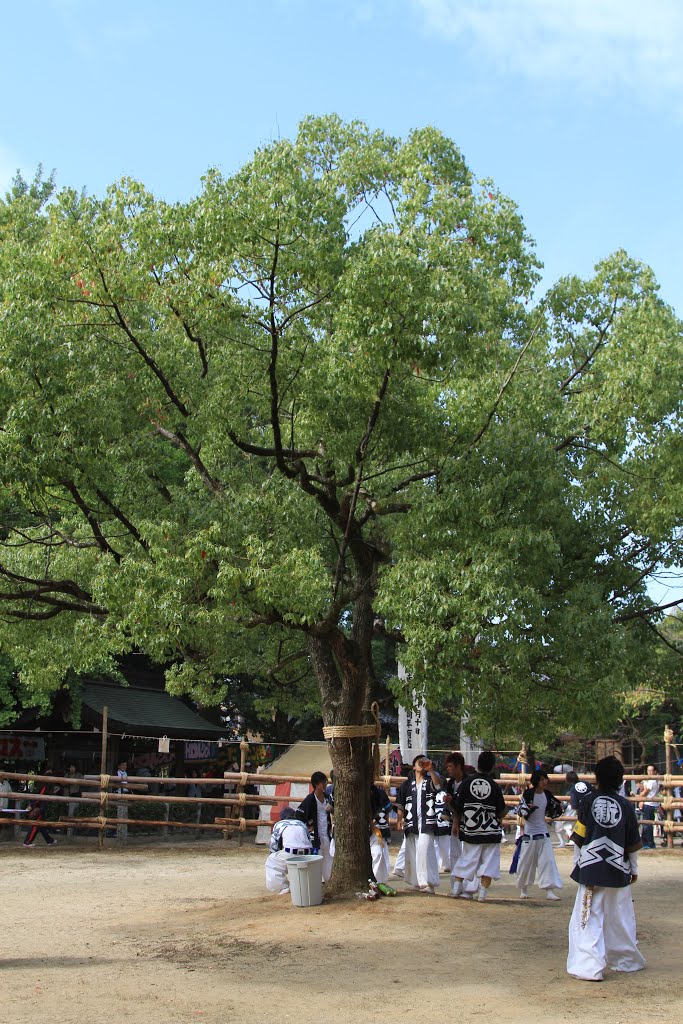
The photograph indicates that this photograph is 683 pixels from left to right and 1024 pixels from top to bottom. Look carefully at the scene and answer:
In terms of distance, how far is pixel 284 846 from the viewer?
10.3m

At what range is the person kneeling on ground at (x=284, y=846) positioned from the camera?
33.6ft

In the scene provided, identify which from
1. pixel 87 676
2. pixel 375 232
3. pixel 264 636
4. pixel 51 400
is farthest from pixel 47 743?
pixel 375 232

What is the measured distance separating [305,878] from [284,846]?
1.49ft

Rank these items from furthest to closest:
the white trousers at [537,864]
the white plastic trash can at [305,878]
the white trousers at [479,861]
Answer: the white trousers at [537,864] < the white trousers at [479,861] < the white plastic trash can at [305,878]

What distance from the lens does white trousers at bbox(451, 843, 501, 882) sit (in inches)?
429

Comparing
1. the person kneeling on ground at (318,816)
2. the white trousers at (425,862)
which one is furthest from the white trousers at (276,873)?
the white trousers at (425,862)

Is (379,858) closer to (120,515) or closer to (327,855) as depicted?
(327,855)

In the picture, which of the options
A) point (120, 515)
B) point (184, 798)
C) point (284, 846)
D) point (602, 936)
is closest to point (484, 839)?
point (284, 846)

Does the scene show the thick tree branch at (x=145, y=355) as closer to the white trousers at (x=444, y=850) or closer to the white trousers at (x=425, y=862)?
the white trousers at (x=425, y=862)

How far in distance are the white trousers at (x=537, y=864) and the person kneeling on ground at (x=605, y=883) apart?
4514 mm

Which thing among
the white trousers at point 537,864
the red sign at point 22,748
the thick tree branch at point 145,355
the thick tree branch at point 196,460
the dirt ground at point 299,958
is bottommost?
the dirt ground at point 299,958

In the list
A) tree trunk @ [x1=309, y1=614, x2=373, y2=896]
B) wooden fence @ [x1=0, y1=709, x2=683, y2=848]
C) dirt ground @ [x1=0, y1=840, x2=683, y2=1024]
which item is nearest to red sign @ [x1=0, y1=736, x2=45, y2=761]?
wooden fence @ [x1=0, y1=709, x2=683, y2=848]

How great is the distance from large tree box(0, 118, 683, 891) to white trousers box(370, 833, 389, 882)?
1.31m

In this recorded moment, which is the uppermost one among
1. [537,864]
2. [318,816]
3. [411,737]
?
[411,737]
